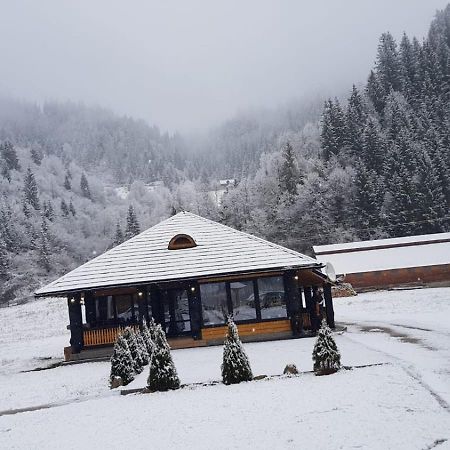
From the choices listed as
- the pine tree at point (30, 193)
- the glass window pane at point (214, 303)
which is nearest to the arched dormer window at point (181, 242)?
the glass window pane at point (214, 303)

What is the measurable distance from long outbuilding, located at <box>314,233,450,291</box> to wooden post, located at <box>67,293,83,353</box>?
30.3 meters

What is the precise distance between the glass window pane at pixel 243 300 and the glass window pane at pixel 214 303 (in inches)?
17.2

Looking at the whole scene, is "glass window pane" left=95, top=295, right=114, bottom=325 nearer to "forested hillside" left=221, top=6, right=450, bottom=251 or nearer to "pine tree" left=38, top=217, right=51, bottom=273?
"forested hillside" left=221, top=6, right=450, bottom=251

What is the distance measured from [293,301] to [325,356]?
900 centimetres

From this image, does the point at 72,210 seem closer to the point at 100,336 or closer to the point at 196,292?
the point at 100,336

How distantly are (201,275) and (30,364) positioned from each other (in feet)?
30.0

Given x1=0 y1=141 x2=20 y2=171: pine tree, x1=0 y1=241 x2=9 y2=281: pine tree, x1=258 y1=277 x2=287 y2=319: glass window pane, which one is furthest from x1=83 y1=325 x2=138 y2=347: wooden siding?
x1=0 y1=141 x2=20 y2=171: pine tree

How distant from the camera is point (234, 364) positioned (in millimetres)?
12391

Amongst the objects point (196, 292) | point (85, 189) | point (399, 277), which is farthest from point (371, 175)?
point (85, 189)

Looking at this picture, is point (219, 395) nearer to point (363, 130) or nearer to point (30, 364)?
point (30, 364)

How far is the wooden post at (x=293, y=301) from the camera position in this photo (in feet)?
69.5

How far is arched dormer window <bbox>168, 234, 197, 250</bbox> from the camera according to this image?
75.3ft

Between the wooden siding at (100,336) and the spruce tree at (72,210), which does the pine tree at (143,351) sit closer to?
the wooden siding at (100,336)

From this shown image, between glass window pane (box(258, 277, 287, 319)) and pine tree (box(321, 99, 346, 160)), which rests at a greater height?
pine tree (box(321, 99, 346, 160))
